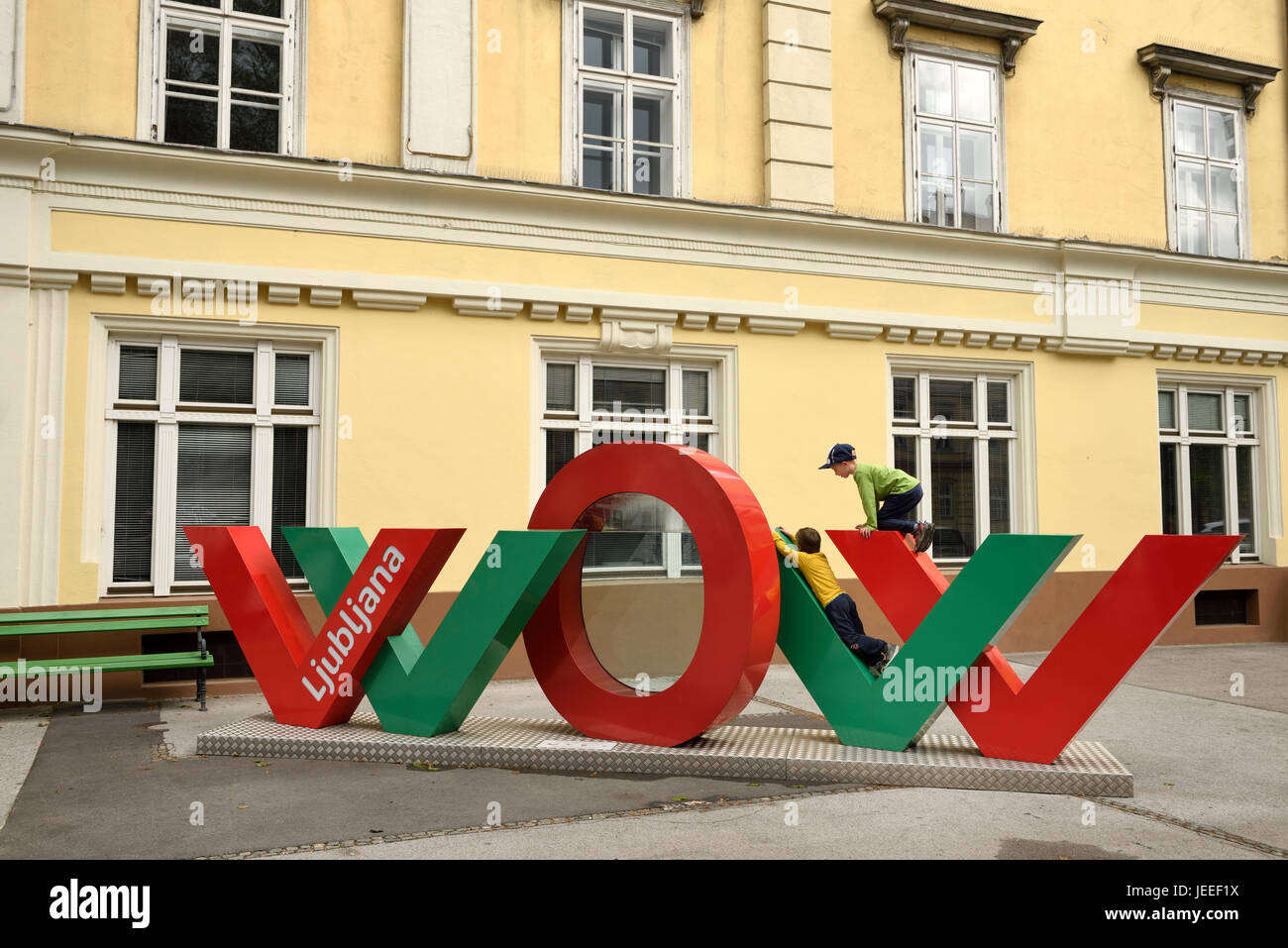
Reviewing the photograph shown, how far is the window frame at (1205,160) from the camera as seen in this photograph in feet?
41.0

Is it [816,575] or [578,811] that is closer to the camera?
[578,811]

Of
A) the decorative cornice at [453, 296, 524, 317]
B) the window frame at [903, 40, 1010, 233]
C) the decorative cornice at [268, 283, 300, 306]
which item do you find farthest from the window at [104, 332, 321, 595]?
the window frame at [903, 40, 1010, 233]

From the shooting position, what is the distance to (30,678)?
7922mm

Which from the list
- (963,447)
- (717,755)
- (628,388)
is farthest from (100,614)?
(963,447)

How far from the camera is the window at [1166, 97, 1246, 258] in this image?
→ 12672mm

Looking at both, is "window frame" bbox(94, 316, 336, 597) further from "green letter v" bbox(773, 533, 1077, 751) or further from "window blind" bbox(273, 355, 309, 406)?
"green letter v" bbox(773, 533, 1077, 751)

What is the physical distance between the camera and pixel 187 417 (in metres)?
8.74

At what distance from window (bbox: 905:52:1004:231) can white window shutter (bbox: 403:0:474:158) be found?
4.79m

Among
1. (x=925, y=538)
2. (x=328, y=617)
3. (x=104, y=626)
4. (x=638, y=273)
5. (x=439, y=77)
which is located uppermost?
(x=439, y=77)

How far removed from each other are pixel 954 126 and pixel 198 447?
27.8 ft

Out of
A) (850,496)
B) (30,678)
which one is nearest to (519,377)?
(850,496)

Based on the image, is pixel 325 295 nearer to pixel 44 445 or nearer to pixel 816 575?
pixel 44 445

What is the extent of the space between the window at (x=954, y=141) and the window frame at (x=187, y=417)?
6476 mm

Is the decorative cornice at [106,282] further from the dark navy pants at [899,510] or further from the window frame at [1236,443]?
the window frame at [1236,443]
